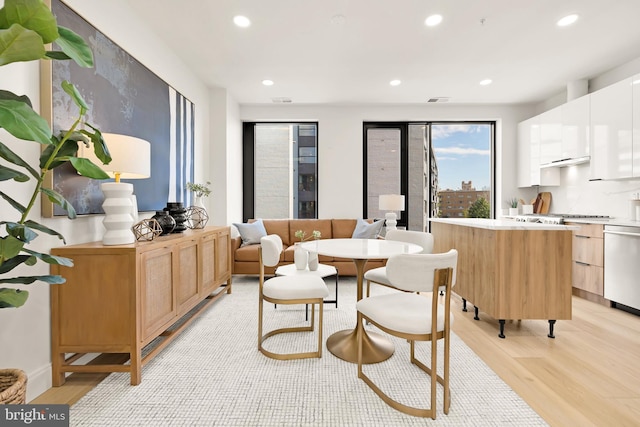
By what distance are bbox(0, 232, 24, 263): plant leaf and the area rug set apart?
977mm

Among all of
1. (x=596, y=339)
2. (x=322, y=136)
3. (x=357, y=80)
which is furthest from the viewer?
(x=322, y=136)

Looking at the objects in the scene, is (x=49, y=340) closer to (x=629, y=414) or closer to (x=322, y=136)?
(x=629, y=414)

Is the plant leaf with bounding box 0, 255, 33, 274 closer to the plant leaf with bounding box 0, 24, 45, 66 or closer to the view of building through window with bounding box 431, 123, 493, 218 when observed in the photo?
the plant leaf with bounding box 0, 24, 45, 66

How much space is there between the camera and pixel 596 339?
7.95ft

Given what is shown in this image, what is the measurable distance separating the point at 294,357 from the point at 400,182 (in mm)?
3907

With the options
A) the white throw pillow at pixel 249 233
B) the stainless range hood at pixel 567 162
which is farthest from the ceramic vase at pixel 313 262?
the stainless range hood at pixel 567 162

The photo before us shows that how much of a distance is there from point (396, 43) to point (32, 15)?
2.98 m

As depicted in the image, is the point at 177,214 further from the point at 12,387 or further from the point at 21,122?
the point at 21,122

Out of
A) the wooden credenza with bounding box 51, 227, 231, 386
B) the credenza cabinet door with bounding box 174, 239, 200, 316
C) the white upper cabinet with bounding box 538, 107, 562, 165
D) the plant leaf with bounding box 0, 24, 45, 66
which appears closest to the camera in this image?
the plant leaf with bounding box 0, 24, 45, 66

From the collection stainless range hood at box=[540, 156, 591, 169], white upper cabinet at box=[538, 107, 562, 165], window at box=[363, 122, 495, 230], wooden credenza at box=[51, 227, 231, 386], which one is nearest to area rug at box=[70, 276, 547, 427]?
wooden credenza at box=[51, 227, 231, 386]

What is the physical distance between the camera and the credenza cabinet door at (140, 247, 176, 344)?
1842mm

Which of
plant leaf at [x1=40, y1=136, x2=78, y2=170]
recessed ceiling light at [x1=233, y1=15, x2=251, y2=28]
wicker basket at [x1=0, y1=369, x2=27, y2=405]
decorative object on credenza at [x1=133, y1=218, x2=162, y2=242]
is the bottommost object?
wicker basket at [x1=0, y1=369, x2=27, y2=405]

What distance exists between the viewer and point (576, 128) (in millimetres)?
3809

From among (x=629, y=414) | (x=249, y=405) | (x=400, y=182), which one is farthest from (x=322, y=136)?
(x=629, y=414)
